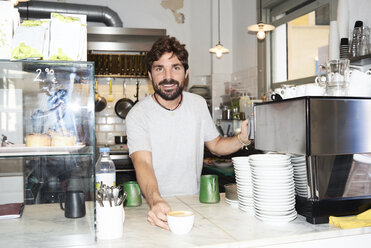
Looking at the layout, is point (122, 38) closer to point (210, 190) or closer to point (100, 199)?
point (210, 190)

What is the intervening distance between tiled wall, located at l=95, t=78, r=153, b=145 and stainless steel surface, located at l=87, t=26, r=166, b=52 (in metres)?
0.56

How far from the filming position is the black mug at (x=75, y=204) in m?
1.27

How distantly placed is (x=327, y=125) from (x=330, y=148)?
0.28 feet

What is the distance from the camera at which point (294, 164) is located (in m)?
1.42

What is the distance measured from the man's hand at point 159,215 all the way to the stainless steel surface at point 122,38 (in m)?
3.64

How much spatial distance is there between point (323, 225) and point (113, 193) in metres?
0.79

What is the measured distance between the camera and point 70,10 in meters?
4.65

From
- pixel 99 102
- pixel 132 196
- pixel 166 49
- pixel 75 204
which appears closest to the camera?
pixel 75 204

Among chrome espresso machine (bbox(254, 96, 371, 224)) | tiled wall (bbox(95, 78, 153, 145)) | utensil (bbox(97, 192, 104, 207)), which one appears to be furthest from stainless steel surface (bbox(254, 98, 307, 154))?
tiled wall (bbox(95, 78, 153, 145))

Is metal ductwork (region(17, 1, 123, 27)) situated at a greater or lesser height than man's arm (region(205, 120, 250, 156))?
greater

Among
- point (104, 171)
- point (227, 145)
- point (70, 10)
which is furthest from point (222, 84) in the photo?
point (104, 171)

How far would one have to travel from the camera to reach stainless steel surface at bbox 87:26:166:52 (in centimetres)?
459

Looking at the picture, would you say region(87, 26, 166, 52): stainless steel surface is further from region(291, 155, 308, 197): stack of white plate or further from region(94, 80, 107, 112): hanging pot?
region(291, 155, 308, 197): stack of white plate

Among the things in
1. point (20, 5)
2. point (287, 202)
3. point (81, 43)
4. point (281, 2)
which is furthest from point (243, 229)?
point (20, 5)
